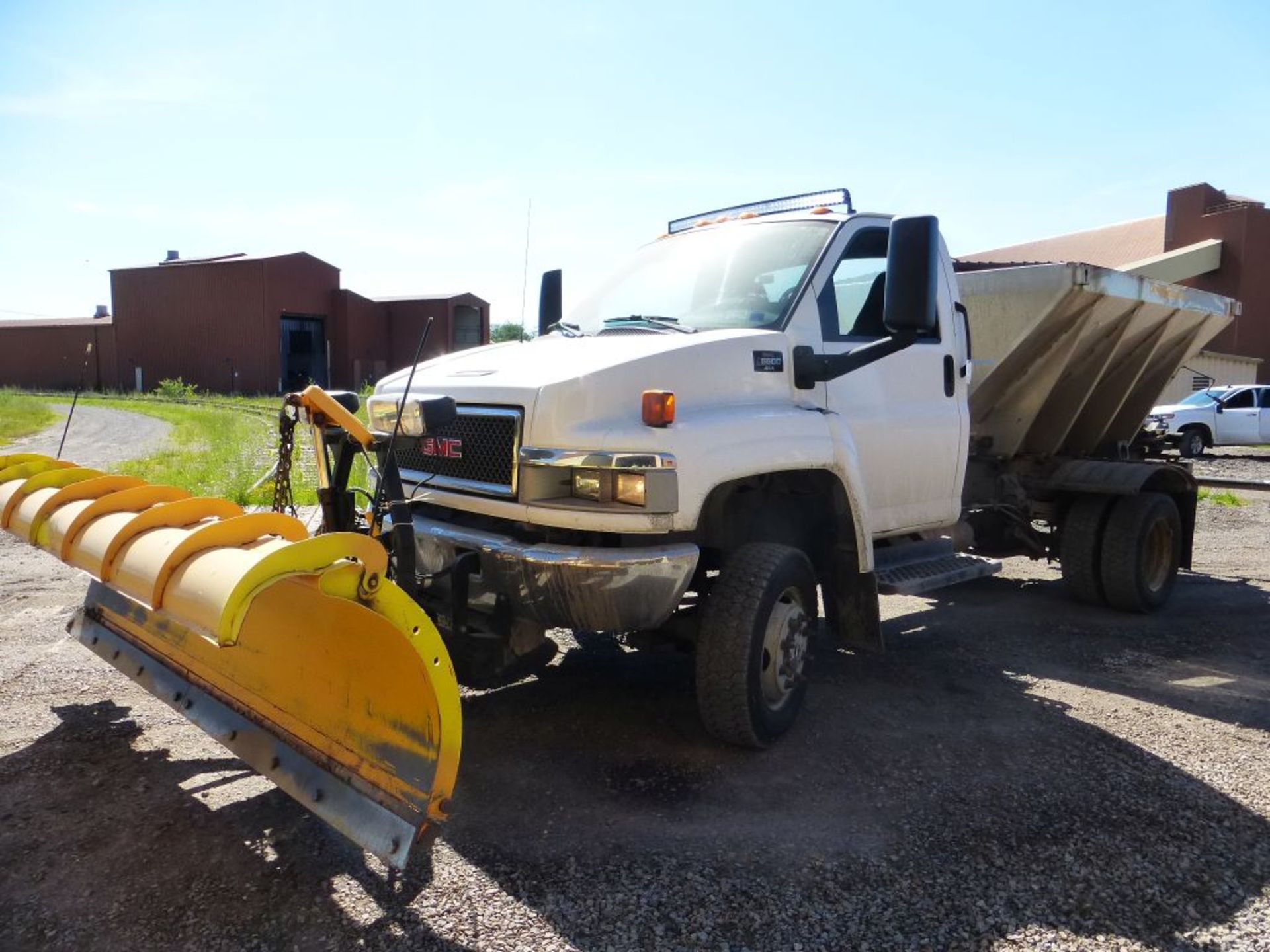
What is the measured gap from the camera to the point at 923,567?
505cm

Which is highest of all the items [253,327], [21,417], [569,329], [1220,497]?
[253,327]

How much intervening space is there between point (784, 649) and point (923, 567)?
53.1 inches

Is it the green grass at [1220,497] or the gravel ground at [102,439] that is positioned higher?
the gravel ground at [102,439]

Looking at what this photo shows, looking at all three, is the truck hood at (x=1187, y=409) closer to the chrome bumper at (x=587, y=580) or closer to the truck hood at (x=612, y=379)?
the truck hood at (x=612, y=379)

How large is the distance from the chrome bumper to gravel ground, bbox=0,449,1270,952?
72 cm

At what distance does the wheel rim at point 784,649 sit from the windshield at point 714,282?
1.27m

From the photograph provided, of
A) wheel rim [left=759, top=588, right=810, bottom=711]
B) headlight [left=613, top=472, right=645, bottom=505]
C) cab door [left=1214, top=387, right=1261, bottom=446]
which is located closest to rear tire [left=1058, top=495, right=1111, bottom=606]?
wheel rim [left=759, top=588, right=810, bottom=711]

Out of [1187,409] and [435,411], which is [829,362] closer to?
[435,411]

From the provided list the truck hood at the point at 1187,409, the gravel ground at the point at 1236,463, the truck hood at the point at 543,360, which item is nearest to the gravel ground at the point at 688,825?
the truck hood at the point at 543,360

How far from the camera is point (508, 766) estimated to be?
3914mm

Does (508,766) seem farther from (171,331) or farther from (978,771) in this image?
(171,331)

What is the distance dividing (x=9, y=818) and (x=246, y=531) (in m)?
1.59

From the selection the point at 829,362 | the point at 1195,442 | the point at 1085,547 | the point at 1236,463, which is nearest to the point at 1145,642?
the point at 1085,547

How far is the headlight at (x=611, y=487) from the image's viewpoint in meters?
3.45
